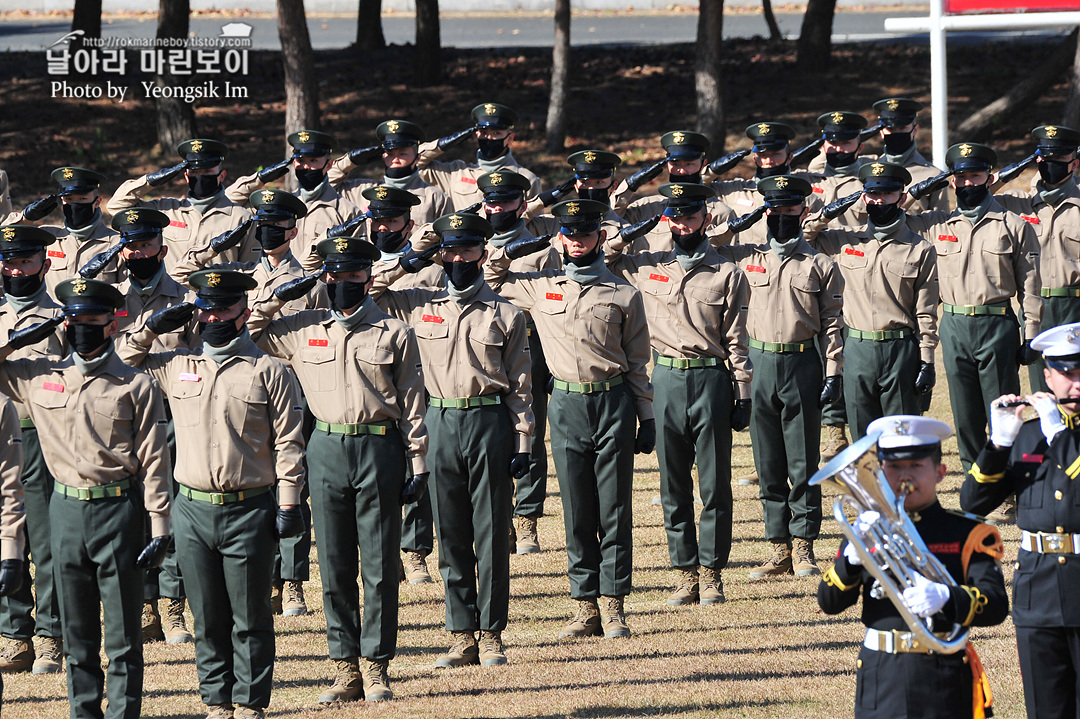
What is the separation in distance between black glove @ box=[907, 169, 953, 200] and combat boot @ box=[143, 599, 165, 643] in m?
7.21

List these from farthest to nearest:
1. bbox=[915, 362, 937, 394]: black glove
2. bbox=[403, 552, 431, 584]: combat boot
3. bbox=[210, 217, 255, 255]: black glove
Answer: bbox=[915, 362, 937, 394]: black glove < bbox=[403, 552, 431, 584]: combat boot < bbox=[210, 217, 255, 255]: black glove

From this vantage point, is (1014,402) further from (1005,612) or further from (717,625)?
(717,625)

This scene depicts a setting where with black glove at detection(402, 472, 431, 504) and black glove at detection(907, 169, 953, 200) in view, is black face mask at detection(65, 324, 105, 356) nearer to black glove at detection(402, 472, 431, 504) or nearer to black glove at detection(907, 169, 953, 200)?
black glove at detection(402, 472, 431, 504)

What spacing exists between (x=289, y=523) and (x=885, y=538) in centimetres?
372

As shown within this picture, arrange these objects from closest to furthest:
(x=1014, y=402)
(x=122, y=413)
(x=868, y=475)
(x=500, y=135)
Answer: (x=868, y=475), (x=1014, y=402), (x=122, y=413), (x=500, y=135)

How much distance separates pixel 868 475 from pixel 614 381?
449 cm

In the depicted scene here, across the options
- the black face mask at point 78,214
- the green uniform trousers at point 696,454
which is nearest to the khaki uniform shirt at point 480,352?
the green uniform trousers at point 696,454

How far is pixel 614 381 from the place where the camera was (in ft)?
32.6

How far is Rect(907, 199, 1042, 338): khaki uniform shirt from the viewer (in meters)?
12.4

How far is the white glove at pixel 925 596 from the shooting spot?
553 centimetres

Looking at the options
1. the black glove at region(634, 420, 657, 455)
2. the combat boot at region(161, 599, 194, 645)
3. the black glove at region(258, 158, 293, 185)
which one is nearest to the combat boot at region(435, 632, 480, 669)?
the black glove at region(634, 420, 657, 455)

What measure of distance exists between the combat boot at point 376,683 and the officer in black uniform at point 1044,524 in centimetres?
373

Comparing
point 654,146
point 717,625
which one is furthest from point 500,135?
point 654,146

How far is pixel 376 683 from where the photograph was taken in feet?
29.1
